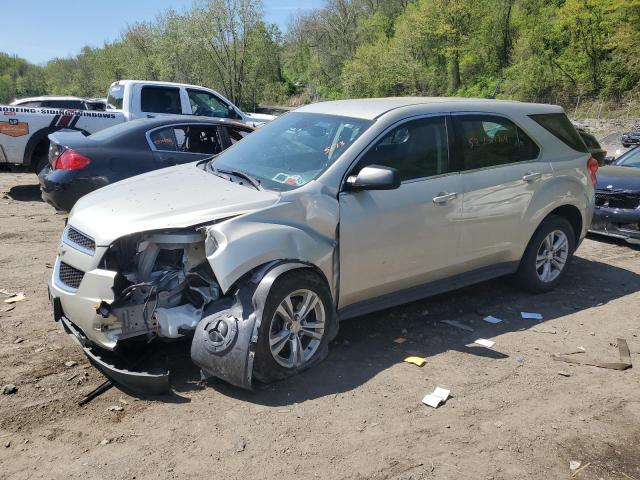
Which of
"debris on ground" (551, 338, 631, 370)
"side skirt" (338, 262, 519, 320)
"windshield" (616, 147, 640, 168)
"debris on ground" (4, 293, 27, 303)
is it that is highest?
"windshield" (616, 147, 640, 168)

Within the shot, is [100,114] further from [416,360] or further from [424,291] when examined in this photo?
[416,360]

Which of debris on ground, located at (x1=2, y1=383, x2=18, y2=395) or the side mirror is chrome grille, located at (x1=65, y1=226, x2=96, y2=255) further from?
the side mirror

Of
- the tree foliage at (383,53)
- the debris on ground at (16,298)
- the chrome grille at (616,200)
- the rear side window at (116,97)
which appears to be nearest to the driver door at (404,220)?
the debris on ground at (16,298)

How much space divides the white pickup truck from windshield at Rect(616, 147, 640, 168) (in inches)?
290

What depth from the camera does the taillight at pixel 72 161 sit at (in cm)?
705

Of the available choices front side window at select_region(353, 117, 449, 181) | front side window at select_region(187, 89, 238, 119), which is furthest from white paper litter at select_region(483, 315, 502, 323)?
front side window at select_region(187, 89, 238, 119)

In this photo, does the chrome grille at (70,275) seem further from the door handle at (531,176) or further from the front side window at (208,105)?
the front side window at (208,105)

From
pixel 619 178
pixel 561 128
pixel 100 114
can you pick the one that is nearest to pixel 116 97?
pixel 100 114

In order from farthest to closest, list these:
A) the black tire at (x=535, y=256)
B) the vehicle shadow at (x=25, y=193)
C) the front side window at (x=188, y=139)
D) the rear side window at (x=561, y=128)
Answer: the vehicle shadow at (x=25, y=193), the front side window at (x=188, y=139), the rear side window at (x=561, y=128), the black tire at (x=535, y=256)

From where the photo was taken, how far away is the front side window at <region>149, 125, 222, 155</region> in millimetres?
7613

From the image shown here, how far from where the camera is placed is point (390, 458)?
3.05 m

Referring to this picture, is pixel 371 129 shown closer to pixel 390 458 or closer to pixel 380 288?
pixel 380 288

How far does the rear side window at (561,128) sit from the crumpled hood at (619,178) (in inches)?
80.7

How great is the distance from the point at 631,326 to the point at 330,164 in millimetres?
3192
